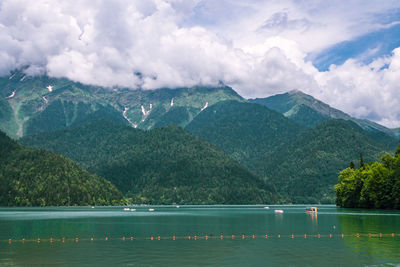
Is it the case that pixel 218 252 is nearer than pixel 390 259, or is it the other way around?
pixel 390 259

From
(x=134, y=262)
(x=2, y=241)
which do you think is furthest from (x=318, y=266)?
(x=2, y=241)

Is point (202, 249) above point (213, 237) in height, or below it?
below

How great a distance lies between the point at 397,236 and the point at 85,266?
72.2m

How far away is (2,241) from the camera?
10575 centimetres

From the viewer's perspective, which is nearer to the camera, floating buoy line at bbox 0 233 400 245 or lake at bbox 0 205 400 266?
lake at bbox 0 205 400 266

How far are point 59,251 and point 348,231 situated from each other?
72206mm

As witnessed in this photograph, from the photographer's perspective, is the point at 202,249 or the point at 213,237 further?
the point at 213,237

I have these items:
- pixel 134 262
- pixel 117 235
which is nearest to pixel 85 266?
pixel 134 262

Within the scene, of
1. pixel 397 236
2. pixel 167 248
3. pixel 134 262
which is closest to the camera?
pixel 134 262

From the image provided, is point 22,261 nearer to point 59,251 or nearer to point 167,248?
point 59,251

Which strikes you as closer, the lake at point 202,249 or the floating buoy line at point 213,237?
the lake at point 202,249

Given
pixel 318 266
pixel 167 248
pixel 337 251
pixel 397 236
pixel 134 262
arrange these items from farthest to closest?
1. pixel 397 236
2. pixel 167 248
3. pixel 337 251
4. pixel 134 262
5. pixel 318 266

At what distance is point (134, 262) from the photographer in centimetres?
7606

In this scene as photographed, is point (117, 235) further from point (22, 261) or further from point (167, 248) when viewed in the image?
point (22, 261)
